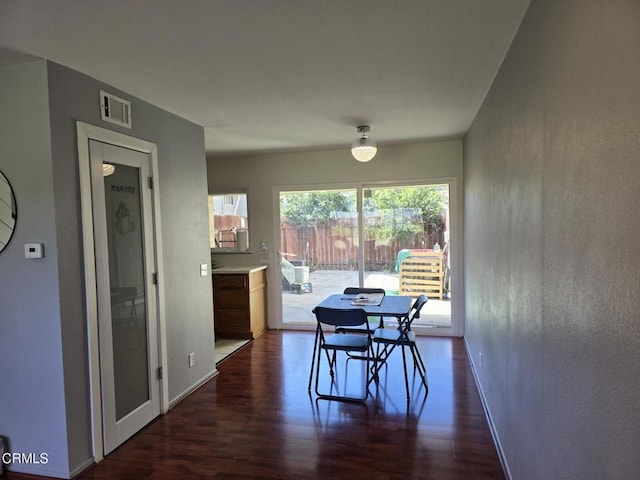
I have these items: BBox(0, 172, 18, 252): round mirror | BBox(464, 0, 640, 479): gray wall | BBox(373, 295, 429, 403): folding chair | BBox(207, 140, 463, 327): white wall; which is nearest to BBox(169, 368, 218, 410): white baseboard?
BBox(373, 295, 429, 403): folding chair

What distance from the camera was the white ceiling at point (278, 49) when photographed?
72.1 inches

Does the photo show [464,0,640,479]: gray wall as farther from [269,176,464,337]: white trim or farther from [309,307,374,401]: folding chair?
[269,176,464,337]: white trim

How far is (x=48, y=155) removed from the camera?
235 centimetres

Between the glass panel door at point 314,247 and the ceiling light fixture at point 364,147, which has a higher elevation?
the ceiling light fixture at point 364,147

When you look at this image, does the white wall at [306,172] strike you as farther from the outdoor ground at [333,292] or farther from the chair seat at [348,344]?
the chair seat at [348,344]

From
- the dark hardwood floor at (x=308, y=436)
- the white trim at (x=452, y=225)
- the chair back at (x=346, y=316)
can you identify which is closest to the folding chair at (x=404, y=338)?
the dark hardwood floor at (x=308, y=436)

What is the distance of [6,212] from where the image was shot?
246 cm

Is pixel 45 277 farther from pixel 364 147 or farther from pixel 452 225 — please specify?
pixel 452 225

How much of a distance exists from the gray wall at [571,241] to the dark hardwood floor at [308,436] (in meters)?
0.47

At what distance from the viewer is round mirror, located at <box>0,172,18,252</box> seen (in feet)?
8.01

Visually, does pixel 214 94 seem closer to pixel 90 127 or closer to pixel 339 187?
pixel 90 127

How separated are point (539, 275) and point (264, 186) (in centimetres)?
447

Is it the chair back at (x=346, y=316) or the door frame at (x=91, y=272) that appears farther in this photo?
the chair back at (x=346, y=316)

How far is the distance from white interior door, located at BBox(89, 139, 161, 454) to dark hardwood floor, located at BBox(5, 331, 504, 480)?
0.75ft
